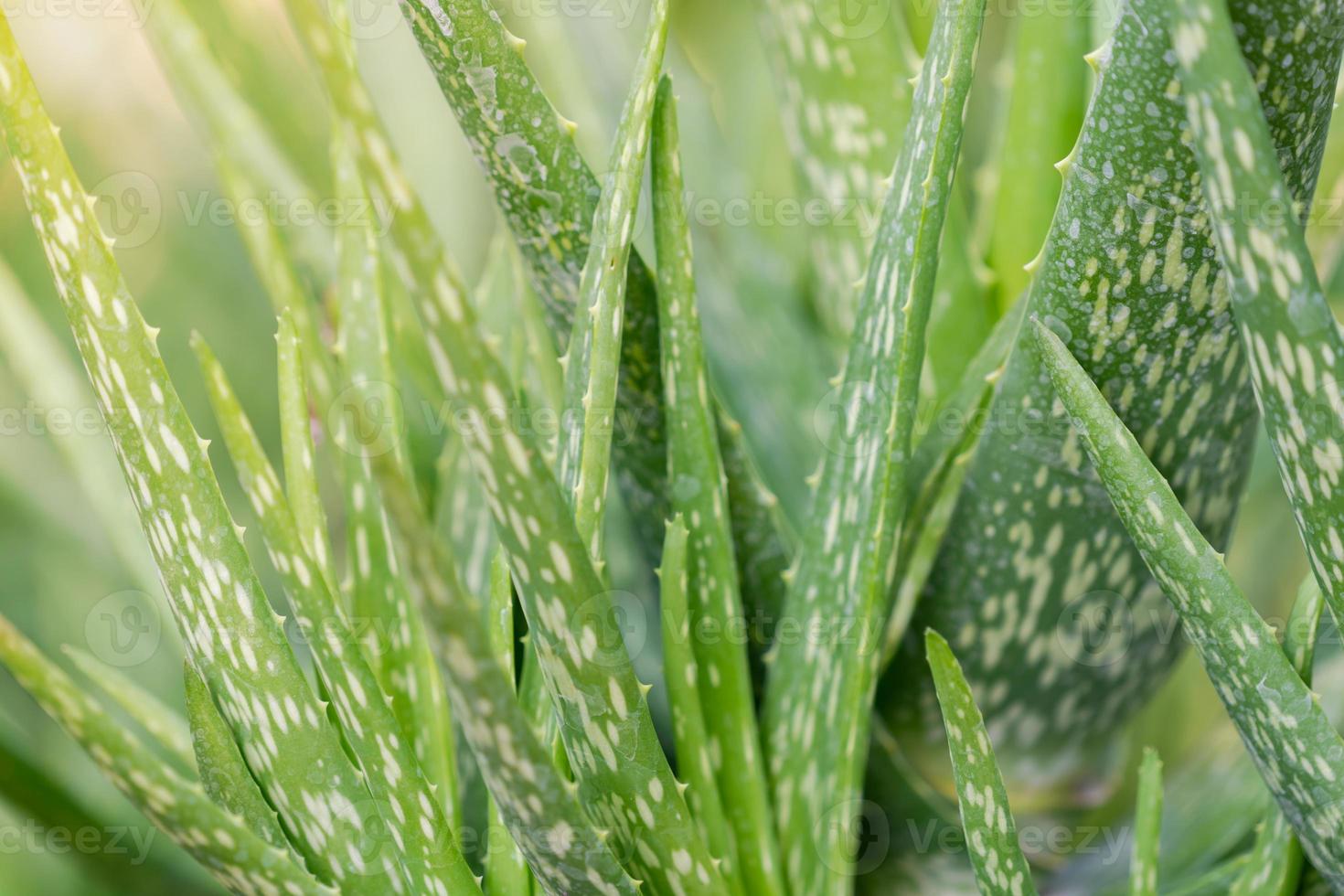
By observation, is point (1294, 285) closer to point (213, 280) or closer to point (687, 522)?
point (687, 522)

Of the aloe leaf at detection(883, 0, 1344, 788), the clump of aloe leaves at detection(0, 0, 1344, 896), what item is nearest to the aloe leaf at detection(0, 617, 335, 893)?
the clump of aloe leaves at detection(0, 0, 1344, 896)

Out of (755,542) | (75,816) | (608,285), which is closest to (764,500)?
(755,542)

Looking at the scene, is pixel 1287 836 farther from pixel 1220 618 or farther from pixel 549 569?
pixel 549 569

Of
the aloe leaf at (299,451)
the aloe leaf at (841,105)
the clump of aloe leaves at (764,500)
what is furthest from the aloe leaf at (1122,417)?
the aloe leaf at (299,451)

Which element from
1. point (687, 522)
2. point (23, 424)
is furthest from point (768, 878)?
point (23, 424)

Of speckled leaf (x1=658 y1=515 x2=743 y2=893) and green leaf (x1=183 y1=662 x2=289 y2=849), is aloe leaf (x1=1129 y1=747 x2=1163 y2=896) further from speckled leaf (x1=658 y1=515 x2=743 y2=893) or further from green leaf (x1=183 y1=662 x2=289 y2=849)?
green leaf (x1=183 y1=662 x2=289 y2=849)
